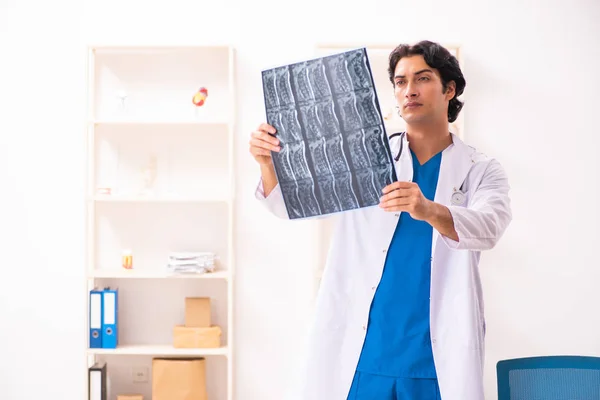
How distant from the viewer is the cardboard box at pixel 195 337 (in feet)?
10.4

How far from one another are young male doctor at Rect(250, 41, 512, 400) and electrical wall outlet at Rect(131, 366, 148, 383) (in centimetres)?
183

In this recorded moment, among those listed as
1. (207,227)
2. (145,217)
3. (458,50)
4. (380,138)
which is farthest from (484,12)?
(380,138)

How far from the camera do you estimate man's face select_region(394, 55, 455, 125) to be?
165 cm

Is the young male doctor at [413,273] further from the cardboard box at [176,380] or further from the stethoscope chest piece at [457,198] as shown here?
the cardboard box at [176,380]

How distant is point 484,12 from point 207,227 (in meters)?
1.68

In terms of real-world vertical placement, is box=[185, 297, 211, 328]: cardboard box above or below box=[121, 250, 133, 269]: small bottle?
below

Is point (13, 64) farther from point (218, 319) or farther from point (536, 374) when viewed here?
point (536, 374)

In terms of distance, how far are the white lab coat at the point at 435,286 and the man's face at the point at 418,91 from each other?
87mm

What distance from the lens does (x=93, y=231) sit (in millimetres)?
3174

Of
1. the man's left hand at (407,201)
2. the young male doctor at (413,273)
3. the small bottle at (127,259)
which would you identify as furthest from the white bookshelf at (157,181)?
the man's left hand at (407,201)

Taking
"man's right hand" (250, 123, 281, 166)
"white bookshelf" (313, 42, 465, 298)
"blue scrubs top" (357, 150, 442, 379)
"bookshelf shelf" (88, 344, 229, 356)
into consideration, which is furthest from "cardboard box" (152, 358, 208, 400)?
"man's right hand" (250, 123, 281, 166)

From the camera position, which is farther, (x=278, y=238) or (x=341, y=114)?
(x=278, y=238)

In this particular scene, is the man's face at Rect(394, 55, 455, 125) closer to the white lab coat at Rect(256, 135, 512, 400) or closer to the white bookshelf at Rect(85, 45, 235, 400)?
the white lab coat at Rect(256, 135, 512, 400)

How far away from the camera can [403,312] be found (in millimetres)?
1586
